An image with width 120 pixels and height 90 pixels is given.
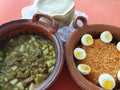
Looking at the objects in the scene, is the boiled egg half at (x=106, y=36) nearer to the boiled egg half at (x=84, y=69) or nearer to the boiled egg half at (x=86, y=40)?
the boiled egg half at (x=86, y=40)

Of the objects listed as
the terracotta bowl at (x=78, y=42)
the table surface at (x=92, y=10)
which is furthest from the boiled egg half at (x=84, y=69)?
the table surface at (x=92, y=10)

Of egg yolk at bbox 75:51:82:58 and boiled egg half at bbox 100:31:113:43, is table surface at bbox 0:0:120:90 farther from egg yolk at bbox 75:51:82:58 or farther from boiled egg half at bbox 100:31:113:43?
egg yolk at bbox 75:51:82:58

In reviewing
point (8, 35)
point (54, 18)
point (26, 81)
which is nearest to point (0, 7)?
point (8, 35)

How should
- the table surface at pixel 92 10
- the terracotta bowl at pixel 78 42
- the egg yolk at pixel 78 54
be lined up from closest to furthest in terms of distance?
1. the terracotta bowl at pixel 78 42
2. the egg yolk at pixel 78 54
3. the table surface at pixel 92 10

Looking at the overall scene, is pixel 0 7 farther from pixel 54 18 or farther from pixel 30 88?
pixel 30 88

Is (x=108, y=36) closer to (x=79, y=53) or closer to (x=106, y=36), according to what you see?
(x=106, y=36)

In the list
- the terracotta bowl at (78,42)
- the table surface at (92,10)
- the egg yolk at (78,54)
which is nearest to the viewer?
the terracotta bowl at (78,42)

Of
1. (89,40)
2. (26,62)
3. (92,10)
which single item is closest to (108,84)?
(89,40)
